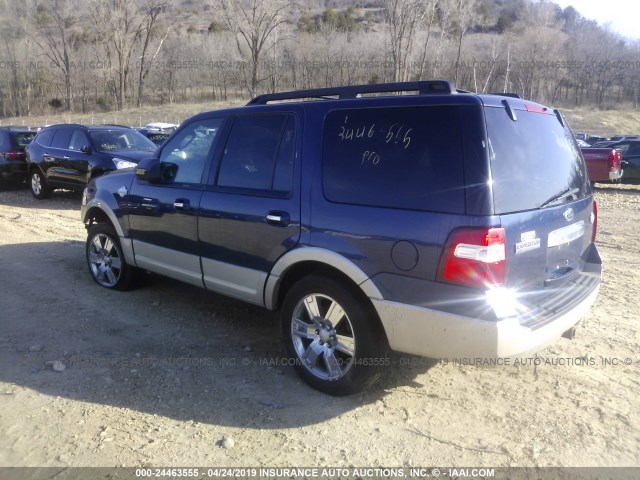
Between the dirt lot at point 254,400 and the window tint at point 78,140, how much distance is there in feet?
22.6

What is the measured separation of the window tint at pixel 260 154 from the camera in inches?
156

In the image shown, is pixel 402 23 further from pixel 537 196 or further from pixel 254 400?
pixel 254 400

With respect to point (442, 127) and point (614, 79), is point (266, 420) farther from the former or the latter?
point (614, 79)

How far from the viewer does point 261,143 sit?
418cm

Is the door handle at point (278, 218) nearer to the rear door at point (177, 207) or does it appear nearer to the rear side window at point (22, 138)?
the rear door at point (177, 207)

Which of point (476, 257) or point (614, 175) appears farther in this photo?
point (614, 175)

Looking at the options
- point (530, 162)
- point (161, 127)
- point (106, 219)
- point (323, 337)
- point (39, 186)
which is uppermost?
point (161, 127)

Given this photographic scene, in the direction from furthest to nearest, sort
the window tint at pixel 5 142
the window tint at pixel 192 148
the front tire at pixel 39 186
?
the window tint at pixel 5 142, the front tire at pixel 39 186, the window tint at pixel 192 148

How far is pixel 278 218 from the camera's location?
387 cm

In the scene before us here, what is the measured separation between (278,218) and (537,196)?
1739 millimetres

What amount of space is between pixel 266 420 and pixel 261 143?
205cm

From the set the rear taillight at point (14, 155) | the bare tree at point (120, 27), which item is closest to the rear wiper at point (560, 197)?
the rear taillight at point (14, 155)

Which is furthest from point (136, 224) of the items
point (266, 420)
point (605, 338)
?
point (605, 338)

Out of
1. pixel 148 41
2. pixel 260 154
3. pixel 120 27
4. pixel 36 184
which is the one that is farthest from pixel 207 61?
pixel 260 154
